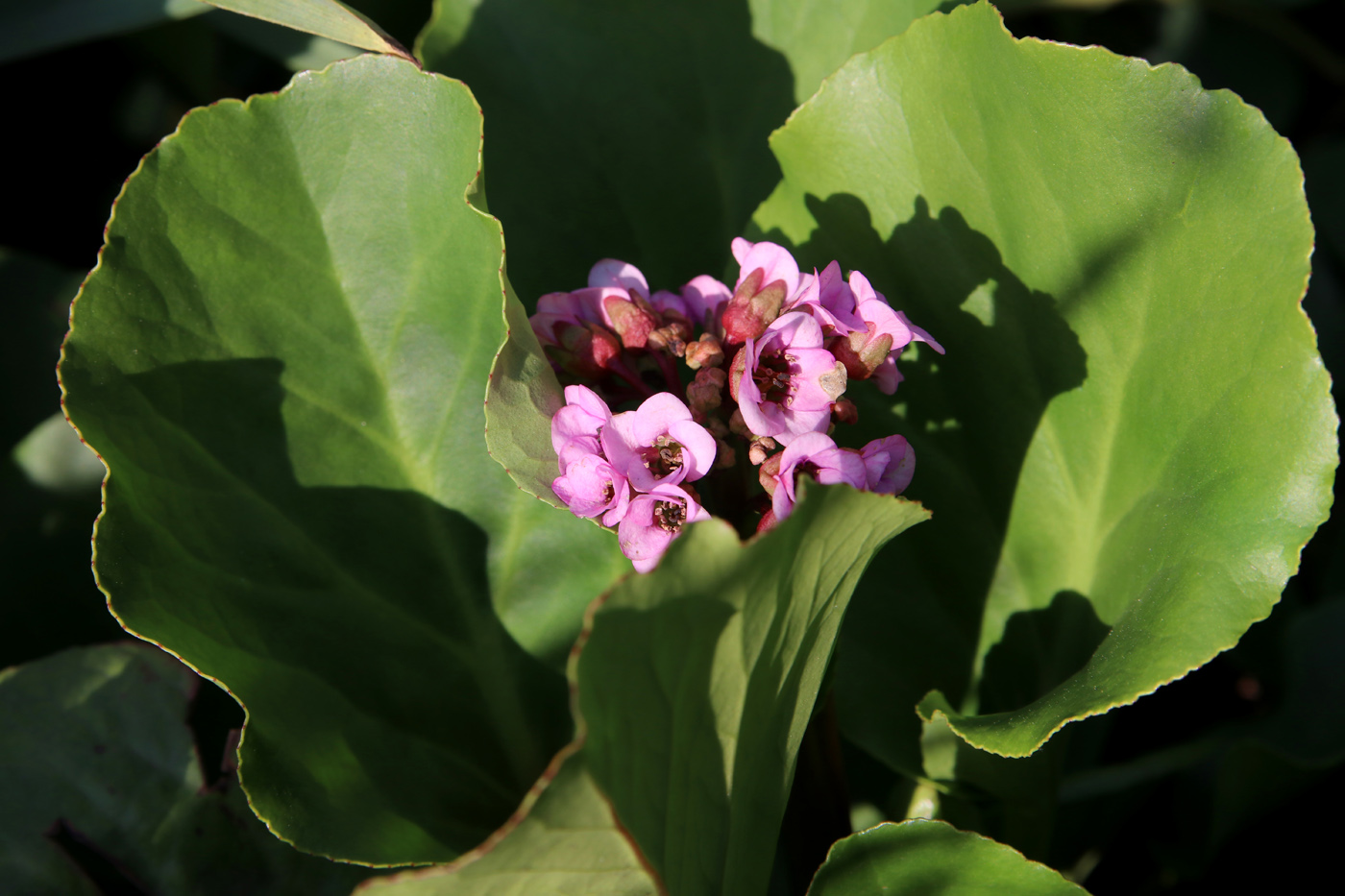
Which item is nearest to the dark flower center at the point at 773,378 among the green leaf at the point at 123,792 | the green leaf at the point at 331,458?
the green leaf at the point at 331,458

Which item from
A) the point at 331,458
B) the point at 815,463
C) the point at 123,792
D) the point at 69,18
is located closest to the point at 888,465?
the point at 815,463

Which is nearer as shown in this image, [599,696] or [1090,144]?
[599,696]

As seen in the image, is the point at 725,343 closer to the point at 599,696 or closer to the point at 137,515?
the point at 599,696

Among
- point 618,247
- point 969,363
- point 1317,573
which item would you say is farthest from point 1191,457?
point 1317,573

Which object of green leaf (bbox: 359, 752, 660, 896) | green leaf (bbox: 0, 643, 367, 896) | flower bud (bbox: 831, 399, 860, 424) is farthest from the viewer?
green leaf (bbox: 0, 643, 367, 896)

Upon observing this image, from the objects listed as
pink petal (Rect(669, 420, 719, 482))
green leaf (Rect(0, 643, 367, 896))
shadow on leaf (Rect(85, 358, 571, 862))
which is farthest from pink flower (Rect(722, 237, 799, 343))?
green leaf (Rect(0, 643, 367, 896))

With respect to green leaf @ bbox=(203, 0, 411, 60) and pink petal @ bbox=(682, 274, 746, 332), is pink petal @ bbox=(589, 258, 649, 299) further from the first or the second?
green leaf @ bbox=(203, 0, 411, 60)
